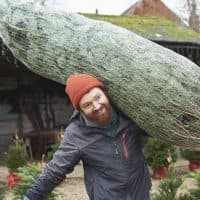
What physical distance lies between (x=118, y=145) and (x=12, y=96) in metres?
9.11

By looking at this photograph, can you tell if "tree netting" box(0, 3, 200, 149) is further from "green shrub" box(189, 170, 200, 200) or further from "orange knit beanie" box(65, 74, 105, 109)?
"green shrub" box(189, 170, 200, 200)

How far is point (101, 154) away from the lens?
2.78 metres

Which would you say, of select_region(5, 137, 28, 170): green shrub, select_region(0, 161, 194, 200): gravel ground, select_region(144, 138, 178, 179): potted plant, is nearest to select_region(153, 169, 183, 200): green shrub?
select_region(0, 161, 194, 200): gravel ground

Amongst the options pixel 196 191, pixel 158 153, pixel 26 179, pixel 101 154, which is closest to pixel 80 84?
pixel 101 154

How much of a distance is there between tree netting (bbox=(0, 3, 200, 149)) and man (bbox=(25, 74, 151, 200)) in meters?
0.10

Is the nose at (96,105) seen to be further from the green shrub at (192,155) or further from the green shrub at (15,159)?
the green shrub at (192,155)

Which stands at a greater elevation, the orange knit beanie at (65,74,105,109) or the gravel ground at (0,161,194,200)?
the orange knit beanie at (65,74,105,109)

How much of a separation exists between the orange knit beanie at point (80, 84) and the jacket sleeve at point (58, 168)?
0.24m

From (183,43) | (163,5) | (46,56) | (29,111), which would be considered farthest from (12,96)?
(163,5)

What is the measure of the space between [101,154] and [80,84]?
37cm

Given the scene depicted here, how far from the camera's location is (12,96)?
1168 cm

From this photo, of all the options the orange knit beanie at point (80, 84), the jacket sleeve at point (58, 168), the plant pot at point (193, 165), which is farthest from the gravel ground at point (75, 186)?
the orange knit beanie at point (80, 84)

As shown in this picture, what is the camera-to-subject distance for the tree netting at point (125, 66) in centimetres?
260

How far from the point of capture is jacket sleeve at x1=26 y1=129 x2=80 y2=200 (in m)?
2.80
